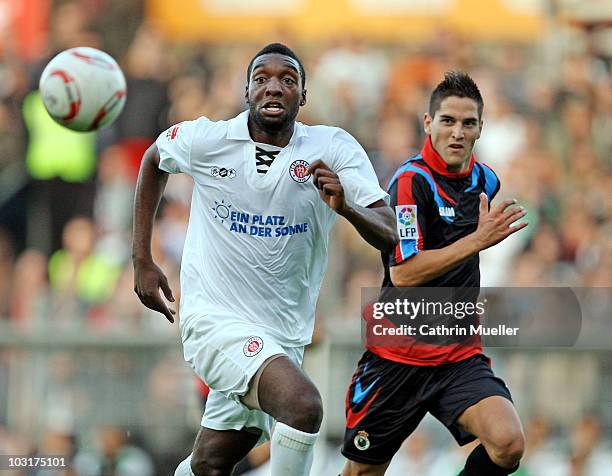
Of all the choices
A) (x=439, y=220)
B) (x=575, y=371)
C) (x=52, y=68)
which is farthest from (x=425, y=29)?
(x=439, y=220)

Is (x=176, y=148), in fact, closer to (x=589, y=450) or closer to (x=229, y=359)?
(x=229, y=359)

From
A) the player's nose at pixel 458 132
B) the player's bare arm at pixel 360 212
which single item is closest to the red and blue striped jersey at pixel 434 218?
the player's nose at pixel 458 132

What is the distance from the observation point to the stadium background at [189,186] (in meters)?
10.3

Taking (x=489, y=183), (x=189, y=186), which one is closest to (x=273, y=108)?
(x=489, y=183)

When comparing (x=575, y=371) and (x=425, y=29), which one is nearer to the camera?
(x=575, y=371)

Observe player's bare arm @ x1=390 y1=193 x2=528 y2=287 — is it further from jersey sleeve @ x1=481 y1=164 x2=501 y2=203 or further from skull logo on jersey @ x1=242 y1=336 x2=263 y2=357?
skull logo on jersey @ x1=242 y1=336 x2=263 y2=357

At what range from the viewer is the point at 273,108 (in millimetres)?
6820

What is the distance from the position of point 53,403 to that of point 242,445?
3.65 meters

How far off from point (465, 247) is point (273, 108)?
1.24 meters

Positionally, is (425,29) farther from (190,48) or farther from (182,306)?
(182,306)

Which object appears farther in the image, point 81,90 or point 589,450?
point 589,450

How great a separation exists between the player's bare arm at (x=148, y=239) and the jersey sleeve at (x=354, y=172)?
1.05 metres

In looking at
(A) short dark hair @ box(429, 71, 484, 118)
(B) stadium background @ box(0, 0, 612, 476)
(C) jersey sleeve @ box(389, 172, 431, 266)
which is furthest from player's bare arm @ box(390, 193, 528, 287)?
(B) stadium background @ box(0, 0, 612, 476)

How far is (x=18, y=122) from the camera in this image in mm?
13984
